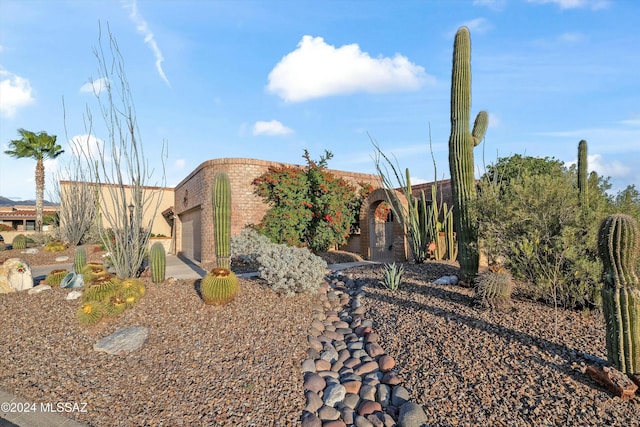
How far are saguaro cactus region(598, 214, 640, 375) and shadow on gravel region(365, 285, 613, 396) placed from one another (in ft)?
1.13

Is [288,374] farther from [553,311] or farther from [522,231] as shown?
[522,231]

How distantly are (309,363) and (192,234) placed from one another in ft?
40.4

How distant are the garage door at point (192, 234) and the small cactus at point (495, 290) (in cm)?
1120

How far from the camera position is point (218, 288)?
6137mm

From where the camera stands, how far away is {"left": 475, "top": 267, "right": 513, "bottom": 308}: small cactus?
524cm

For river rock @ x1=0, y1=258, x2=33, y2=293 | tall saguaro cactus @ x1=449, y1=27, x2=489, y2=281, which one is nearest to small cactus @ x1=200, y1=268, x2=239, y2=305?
tall saguaro cactus @ x1=449, y1=27, x2=489, y2=281

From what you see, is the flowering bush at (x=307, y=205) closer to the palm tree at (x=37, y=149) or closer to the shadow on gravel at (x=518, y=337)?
the shadow on gravel at (x=518, y=337)

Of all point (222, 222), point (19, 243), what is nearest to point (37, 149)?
point (19, 243)

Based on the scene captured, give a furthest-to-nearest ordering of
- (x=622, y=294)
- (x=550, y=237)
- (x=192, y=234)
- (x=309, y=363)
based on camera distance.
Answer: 1. (x=192, y=234)
2. (x=550, y=237)
3. (x=309, y=363)
4. (x=622, y=294)

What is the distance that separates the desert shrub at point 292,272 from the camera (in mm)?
6737

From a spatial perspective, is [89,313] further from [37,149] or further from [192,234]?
[37,149]

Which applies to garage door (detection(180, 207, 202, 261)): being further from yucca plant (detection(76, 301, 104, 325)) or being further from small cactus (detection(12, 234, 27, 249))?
yucca plant (detection(76, 301, 104, 325))

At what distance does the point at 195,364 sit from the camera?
14.8 feet

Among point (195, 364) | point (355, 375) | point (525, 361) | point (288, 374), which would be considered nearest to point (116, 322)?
point (195, 364)
